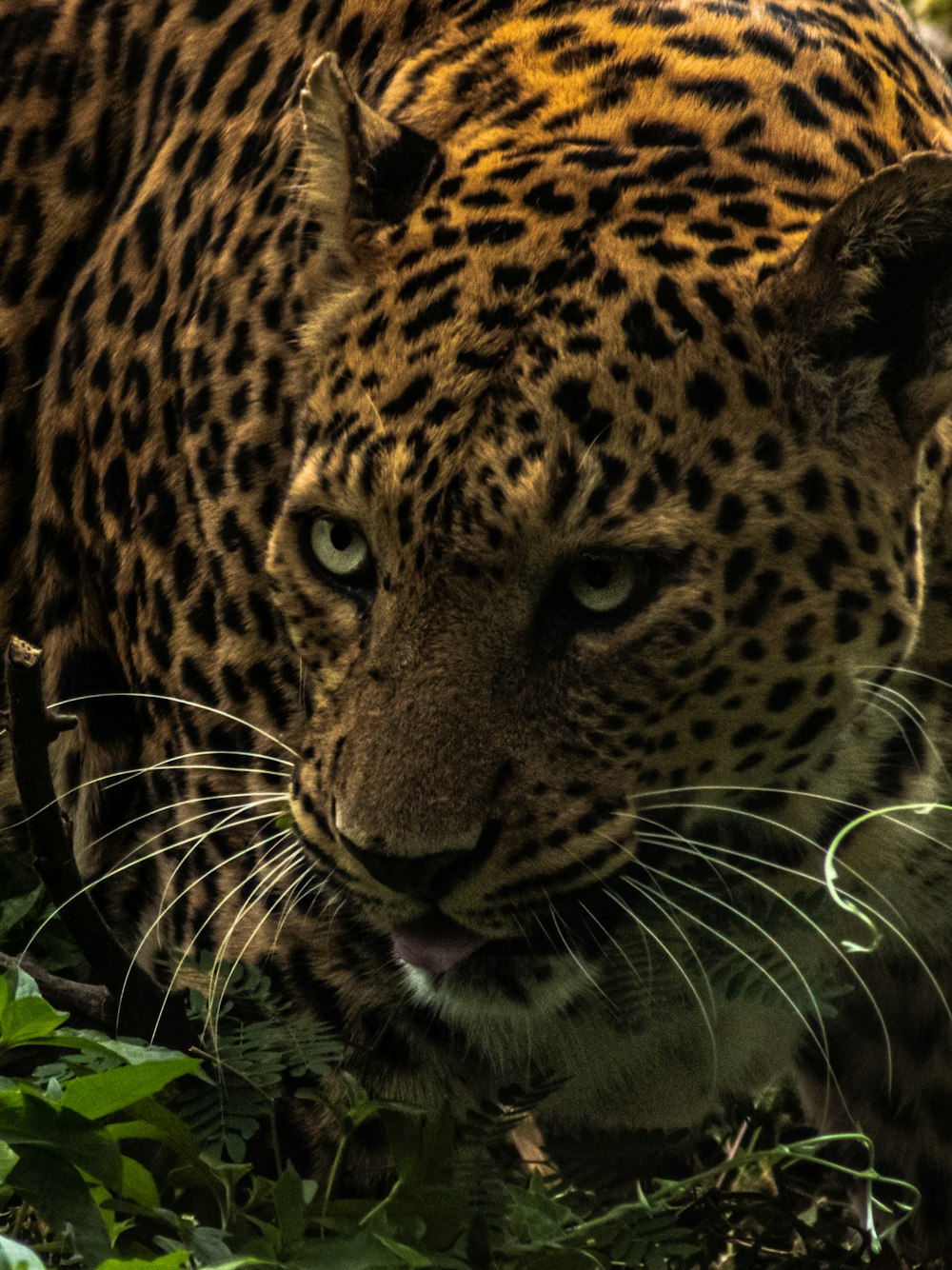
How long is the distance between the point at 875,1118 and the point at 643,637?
7.35ft

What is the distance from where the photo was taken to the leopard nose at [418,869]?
11.7ft

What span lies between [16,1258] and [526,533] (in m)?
1.42

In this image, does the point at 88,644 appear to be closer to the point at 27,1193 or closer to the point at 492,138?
the point at 492,138

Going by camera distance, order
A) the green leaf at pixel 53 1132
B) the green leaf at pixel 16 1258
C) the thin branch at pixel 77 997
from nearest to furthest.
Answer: the green leaf at pixel 16 1258 → the green leaf at pixel 53 1132 → the thin branch at pixel 77 997

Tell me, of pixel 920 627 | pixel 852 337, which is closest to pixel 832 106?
pixel 852 337

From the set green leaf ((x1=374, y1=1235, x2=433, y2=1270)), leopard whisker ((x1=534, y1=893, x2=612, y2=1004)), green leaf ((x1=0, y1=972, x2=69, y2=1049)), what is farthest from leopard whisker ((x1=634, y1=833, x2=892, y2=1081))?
green leaf ((x1=0, y1=972, x2=69, y2=1049))

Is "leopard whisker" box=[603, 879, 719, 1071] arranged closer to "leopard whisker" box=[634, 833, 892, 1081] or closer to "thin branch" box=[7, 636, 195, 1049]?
"leopard whisker" box=[634, 833, 892, 1081]

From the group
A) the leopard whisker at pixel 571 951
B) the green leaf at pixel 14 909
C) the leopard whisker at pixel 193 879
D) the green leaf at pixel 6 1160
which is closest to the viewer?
the green leaf at pixel 6 1160

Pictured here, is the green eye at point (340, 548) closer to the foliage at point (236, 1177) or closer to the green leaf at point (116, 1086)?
the foliage at point (236, 1177)

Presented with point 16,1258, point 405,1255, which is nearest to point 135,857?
point 405,1255

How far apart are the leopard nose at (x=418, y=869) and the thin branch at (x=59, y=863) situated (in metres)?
0.51

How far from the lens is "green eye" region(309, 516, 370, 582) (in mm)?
3840

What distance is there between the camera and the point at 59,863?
378cm

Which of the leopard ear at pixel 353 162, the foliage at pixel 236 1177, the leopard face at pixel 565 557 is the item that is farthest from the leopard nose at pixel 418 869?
the leopard ear at pixel 353 162
